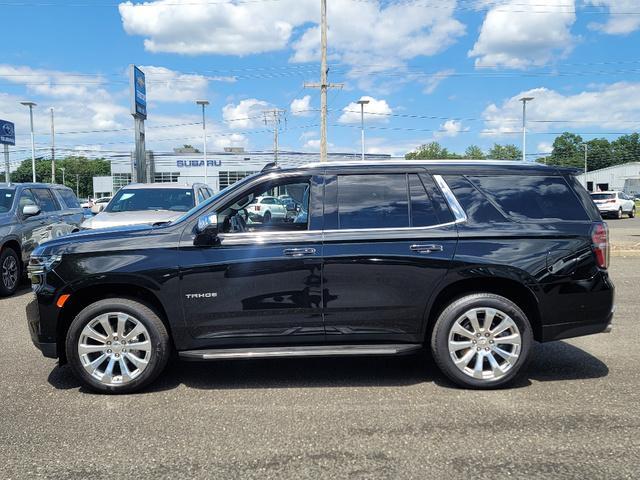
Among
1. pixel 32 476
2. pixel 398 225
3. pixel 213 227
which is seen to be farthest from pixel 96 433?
pixel 398 225

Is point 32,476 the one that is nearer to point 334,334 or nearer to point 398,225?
point 334,334

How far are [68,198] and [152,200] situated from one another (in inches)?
98.0

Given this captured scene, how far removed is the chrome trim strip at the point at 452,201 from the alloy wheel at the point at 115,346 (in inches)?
106

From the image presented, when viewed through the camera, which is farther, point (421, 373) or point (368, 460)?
point (421, 373)

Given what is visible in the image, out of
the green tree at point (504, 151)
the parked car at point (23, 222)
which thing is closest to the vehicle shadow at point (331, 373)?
the parked car at point (23, 222)

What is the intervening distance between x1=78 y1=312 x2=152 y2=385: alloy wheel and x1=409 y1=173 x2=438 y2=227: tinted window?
2.39 m

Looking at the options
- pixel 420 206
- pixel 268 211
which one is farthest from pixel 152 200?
pixel 420 206

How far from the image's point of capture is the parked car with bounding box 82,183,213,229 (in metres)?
9.50

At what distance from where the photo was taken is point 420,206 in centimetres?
443

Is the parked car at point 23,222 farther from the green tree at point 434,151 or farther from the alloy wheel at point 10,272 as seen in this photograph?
the green tree at point 434,151

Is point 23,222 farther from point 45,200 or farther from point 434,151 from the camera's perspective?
point 434,151

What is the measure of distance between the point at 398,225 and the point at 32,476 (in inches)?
120

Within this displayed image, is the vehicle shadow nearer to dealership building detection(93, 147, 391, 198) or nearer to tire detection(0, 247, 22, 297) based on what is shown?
tire detection(0, 247, 22, 297)

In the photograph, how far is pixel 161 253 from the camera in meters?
4.25
